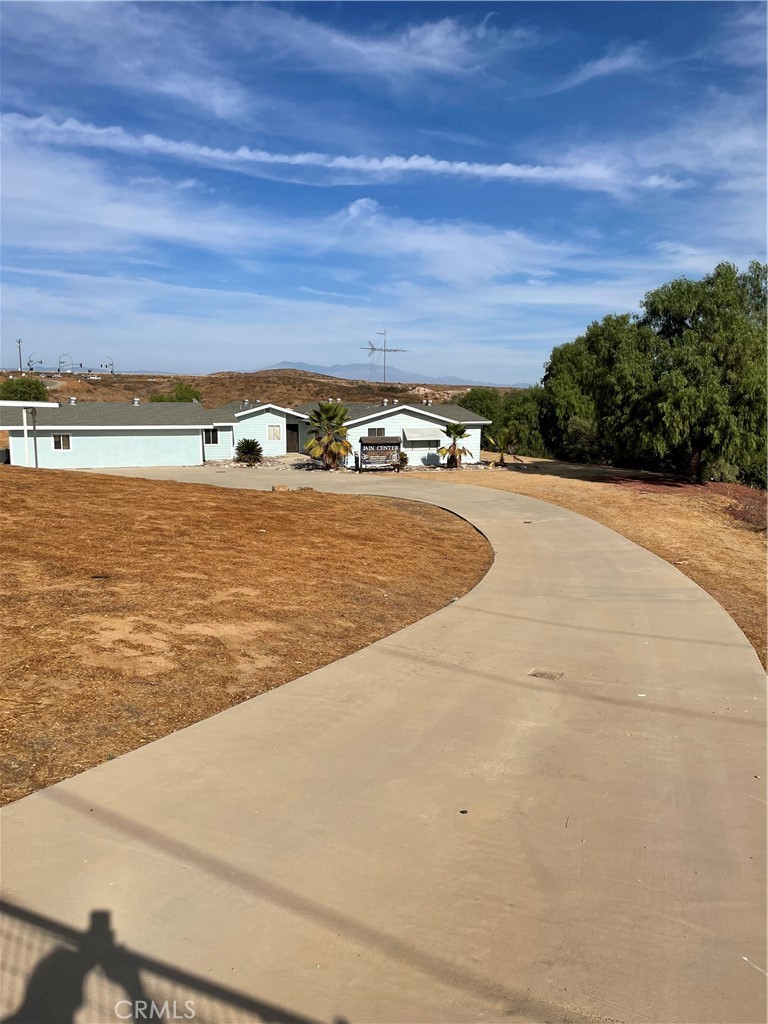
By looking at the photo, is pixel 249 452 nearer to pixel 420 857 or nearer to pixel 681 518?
pixel 681 518

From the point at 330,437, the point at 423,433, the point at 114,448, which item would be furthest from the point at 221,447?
the point at 423,433

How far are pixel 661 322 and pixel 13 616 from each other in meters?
33.3

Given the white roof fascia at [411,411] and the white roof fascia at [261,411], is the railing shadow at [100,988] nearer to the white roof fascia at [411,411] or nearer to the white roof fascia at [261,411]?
the white roof fascia at [411,411]

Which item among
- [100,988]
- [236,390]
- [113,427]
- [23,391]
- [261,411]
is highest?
[236,390]

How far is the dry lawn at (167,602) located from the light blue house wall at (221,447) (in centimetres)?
2384

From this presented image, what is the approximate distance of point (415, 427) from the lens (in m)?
42.2

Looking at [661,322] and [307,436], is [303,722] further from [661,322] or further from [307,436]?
[307,436]

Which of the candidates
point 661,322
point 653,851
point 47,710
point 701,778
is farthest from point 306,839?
point 661,322

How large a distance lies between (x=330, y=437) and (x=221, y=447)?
26.9 ft

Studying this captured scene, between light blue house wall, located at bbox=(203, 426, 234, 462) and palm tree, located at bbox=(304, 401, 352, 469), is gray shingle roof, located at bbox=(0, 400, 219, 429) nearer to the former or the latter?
light blue house wall, located at bbox=(203, 426, 234, 462)

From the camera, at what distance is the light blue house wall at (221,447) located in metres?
42.6

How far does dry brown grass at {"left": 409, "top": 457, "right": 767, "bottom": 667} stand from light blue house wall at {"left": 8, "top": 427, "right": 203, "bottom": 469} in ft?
47.4

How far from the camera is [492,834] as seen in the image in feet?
15.8

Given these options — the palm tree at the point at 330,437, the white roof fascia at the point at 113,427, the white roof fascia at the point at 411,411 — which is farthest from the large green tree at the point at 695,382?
the white roof fascia at the point at 113,427
